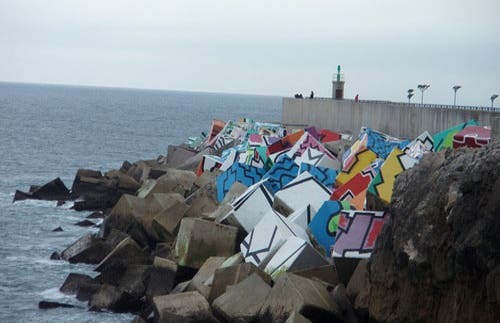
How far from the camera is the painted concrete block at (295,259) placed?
11.5 metres

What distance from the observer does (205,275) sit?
40.9 ft

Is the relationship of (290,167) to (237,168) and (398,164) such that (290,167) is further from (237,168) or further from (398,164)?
Result: (398,164)

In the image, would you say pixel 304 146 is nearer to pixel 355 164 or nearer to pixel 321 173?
pixel 321 173

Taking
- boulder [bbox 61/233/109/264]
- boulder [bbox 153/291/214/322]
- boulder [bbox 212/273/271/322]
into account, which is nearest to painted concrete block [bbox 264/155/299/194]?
boulder [bbox 61/233/109/264]

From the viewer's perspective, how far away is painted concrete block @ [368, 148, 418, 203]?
11391mm

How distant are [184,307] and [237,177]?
7176 millimetres

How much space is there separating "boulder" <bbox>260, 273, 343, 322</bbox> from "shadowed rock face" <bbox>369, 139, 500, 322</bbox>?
22.4 inches

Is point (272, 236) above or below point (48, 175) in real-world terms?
above

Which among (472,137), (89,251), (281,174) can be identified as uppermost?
(472,137)

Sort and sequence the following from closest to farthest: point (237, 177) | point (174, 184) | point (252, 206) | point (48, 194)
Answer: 1. point (252, 206)
2. point (237, 177)
3. point (174, 184)
4. point (48, 194)

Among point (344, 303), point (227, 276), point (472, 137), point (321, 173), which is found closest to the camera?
point (344, 303)

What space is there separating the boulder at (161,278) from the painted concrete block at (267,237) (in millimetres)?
1251

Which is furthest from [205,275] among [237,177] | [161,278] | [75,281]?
[237,177]

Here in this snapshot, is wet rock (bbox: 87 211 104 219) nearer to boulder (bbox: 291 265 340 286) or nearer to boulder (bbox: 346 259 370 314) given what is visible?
boulder (bbox: 291 265 340 286)
